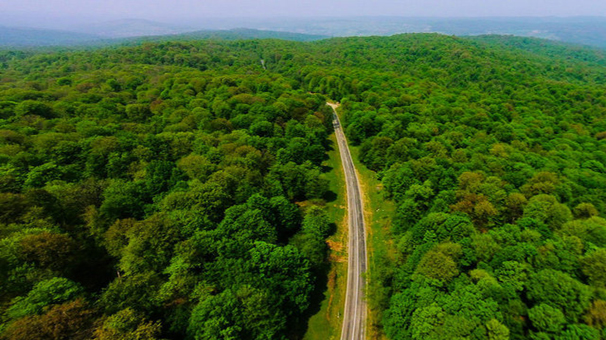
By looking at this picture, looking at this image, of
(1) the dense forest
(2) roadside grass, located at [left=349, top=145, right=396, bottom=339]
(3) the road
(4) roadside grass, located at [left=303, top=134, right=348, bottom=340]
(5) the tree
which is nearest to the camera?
(5) the tree

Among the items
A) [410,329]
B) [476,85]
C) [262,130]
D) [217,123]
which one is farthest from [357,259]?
[476,85]

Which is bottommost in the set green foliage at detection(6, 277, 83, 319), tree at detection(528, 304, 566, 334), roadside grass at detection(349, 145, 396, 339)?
roadside grass at detection(349, 145, 396, 339)

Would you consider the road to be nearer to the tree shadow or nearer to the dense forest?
the tree shadow

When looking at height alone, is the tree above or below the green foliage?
below

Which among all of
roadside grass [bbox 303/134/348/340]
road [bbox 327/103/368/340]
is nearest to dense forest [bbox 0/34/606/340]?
roadside grass [bbox 303/134/348/340]

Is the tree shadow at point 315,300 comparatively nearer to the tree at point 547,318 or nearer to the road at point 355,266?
the road at point 355,266

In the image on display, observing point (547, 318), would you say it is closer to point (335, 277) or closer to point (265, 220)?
point (335, 277)

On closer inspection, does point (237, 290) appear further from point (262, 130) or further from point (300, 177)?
point (262, 130)
